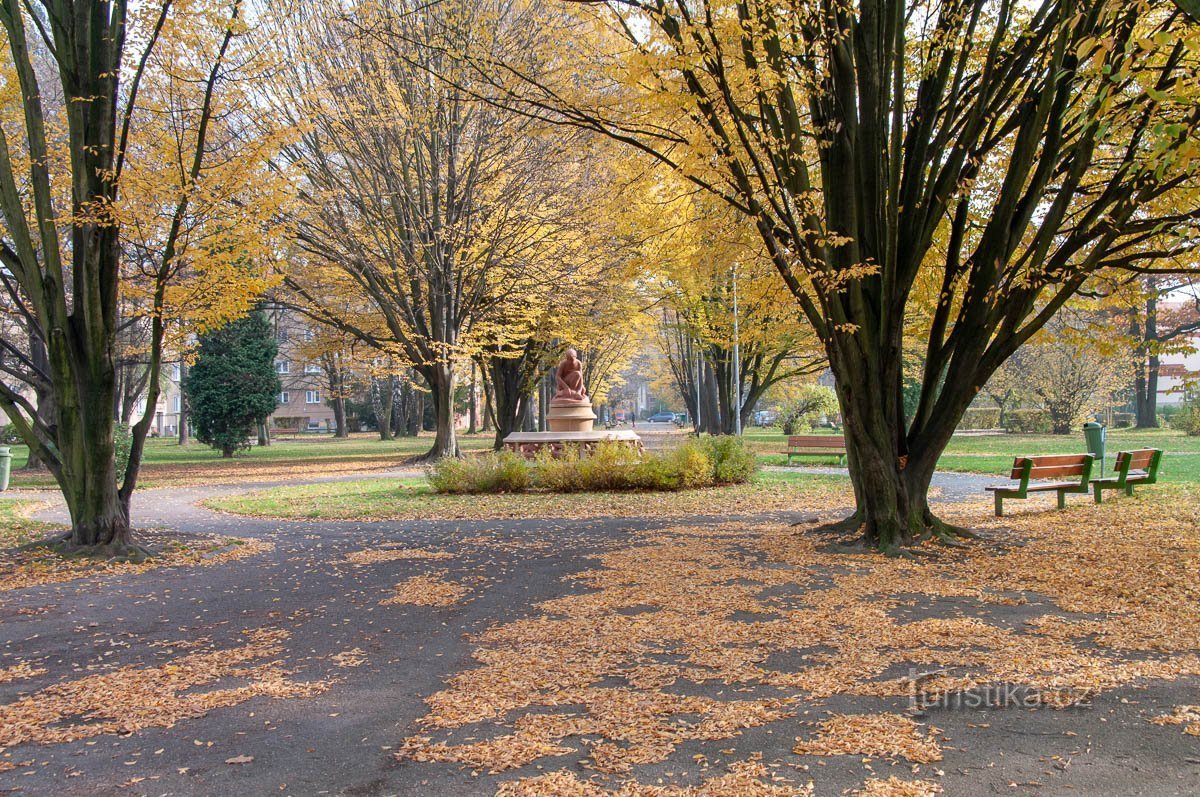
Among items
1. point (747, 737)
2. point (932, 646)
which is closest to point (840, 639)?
point (932, 646)

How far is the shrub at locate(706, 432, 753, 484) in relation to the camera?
16.5 meters

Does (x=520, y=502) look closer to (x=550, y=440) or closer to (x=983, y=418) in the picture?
(x=550, y=440)

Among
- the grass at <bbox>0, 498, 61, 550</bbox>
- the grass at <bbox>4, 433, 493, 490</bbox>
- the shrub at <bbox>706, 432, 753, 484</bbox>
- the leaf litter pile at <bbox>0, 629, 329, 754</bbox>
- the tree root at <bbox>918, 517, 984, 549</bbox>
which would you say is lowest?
the grass at <bbox>4, 433, 493, 490</bbox>

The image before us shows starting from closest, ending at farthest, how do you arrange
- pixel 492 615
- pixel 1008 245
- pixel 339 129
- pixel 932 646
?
pixel 932 646 → pixel 492 615 → pixel 1008 245 → pixel 339 129

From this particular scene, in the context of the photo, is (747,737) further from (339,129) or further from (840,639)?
(339,129)

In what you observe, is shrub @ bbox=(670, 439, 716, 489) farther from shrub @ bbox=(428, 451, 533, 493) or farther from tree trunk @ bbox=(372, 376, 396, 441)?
tree trunk @ bbox=(372, 376, 396, 441)

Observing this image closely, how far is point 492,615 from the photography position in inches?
235

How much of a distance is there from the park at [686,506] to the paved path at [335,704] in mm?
28

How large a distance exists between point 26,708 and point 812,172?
10325mm

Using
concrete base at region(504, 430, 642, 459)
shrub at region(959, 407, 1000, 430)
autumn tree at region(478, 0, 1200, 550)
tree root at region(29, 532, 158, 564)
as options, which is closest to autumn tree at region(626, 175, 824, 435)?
autumn tree at region(478, 0, 1200, 550)

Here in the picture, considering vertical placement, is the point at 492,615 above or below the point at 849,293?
below

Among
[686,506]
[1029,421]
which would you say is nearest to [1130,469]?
[686,506]

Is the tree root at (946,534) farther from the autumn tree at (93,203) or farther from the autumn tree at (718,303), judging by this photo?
the autumn tree at (93,203)

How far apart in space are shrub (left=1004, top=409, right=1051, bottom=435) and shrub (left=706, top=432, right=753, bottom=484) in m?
23.9
